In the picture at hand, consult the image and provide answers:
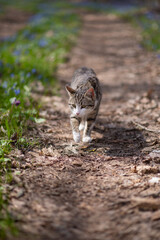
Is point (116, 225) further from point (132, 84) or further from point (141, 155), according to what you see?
point (132, 84)

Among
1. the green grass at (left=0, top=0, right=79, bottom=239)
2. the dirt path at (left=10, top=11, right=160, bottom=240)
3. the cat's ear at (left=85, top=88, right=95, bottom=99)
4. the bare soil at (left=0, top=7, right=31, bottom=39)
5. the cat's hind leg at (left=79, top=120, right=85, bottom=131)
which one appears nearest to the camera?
the dirt path at (left=10, top=11, right=160, bottom=240)

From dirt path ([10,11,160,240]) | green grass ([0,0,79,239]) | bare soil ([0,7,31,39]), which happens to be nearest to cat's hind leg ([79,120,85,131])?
dirt path ([10,11,160,240])

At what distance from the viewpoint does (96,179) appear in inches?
125

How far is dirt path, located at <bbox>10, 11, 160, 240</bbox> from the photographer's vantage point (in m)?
2.31

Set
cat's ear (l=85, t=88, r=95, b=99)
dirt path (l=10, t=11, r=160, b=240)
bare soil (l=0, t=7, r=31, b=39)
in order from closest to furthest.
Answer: dirt path (l=10, t=11, r=160, b=240) → cat's ear (l=85, t=88, r=95, b=99) → bare soil (l=0, t=7, r=31, b=39)

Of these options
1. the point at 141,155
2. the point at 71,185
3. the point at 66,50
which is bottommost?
the point at 66,50

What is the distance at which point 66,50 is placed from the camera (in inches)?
412

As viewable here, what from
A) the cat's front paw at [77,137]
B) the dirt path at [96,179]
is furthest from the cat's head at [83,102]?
the dirt path at [96,179]

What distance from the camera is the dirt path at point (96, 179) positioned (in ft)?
7.59

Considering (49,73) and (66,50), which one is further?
(66,50)

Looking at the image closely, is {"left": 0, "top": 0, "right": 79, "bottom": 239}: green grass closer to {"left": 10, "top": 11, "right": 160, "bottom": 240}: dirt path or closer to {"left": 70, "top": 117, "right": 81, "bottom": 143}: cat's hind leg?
Result: {"left": 10, "top": 11, "right": 160, "bottom": 240}: dirt path

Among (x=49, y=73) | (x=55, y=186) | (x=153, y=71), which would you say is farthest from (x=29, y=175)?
(x=153, y=71)

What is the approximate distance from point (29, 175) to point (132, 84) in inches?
188

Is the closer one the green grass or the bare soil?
the green grass
